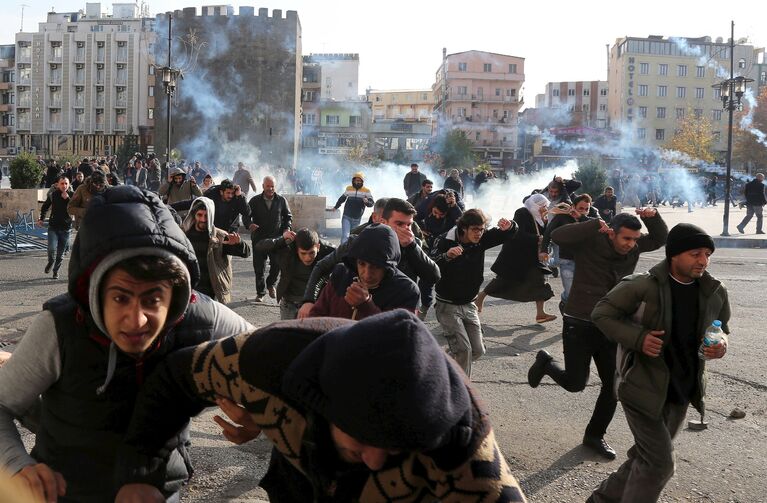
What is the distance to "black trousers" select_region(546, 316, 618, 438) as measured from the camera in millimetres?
5102

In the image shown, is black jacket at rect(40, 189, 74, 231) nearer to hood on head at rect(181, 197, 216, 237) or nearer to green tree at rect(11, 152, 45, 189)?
hood on head at rect(181, 197, 216, 237)

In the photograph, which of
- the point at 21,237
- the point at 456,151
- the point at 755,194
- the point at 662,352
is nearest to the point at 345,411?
the point at 662,352

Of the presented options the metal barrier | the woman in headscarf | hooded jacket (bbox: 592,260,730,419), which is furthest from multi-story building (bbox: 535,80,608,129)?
hooded jacket (bbox: 592,260,730,419)

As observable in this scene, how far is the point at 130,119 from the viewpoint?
268 ft

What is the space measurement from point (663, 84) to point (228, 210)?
97.8 metres

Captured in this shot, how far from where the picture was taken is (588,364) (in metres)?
5.39

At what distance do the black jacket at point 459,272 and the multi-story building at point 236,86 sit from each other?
54.7 metres

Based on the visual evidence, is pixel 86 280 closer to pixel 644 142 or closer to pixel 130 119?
pixel 130 119

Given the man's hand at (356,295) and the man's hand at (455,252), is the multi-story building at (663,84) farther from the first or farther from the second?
the man's hand at (356,295)

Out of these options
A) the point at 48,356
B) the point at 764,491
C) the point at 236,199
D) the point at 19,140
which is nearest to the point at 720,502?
the point at 764,491

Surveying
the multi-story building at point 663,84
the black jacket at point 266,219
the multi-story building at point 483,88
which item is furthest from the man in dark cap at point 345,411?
the multi-story building at point 663,84

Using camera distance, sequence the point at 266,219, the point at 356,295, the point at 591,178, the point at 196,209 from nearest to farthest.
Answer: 1. the point at 356,295
2. the point at 196,209
3. the point at 266,219
4. the point at 591,178

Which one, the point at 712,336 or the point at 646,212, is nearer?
the point at 712,336

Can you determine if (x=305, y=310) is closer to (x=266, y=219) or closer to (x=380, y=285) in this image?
(x=380, y=285)
